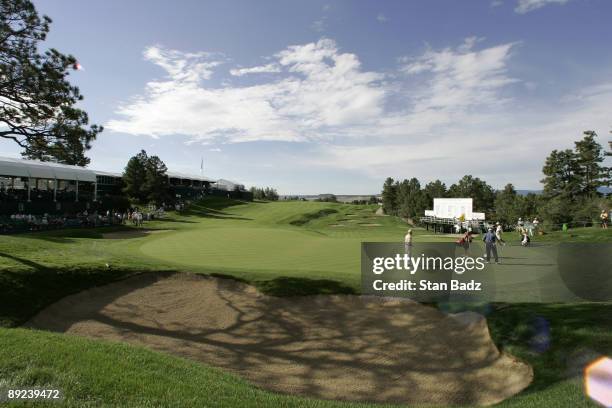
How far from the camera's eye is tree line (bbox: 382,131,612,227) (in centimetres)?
5278

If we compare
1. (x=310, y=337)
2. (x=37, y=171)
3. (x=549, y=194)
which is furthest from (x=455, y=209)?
(x=37, y=171)

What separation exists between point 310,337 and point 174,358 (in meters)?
4.44

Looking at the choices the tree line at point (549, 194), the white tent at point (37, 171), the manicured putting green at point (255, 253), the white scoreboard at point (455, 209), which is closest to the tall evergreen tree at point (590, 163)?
the tree line at point (549, 194)

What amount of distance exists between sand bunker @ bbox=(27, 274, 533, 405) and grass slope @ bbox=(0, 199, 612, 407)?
0.76 meters

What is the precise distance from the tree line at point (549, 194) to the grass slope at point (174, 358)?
39658mm

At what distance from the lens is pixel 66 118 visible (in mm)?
16984

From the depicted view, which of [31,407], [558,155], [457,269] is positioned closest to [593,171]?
[558,155]

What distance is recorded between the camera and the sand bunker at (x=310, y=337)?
28.9ft

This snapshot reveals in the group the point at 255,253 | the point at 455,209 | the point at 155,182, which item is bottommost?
the point at 255,253

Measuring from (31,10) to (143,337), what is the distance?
1491 centimetres

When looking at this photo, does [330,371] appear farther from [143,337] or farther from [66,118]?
[66,118]

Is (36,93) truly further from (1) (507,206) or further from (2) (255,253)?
(1) (507,206)

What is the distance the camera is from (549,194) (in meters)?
67.1

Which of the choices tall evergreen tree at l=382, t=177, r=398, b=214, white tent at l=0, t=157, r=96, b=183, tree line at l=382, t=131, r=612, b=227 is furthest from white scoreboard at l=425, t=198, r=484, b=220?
white tent at l=0, t=157, r=96, b=183
